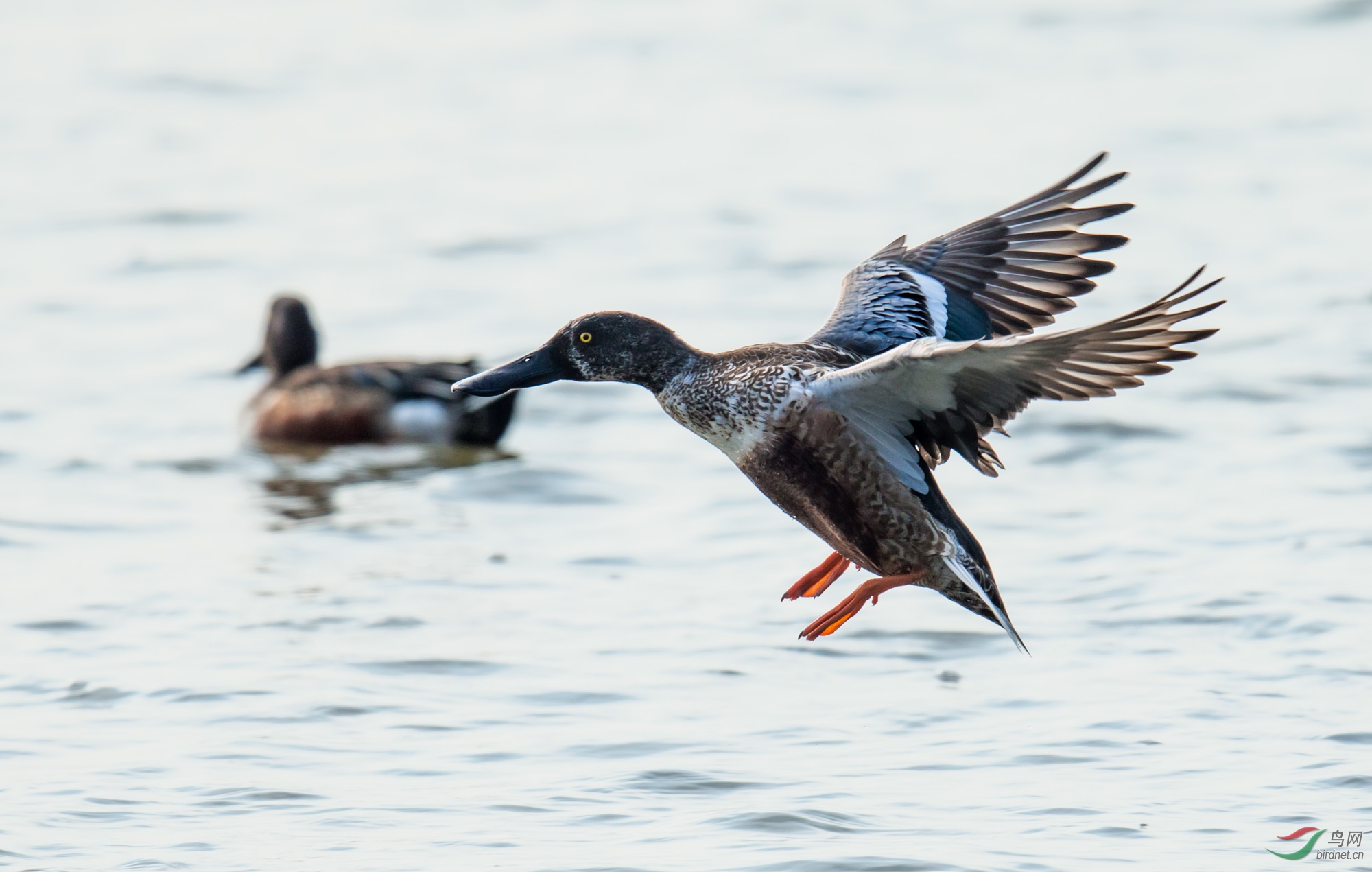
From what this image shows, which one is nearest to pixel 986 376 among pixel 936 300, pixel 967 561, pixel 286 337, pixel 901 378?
pixel 901 378

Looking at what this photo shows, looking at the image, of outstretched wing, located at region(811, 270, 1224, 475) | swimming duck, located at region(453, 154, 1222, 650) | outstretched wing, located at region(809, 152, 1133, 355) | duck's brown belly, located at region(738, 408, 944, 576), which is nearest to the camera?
outstretched wing, located at region(811, 270, 1224, 475)

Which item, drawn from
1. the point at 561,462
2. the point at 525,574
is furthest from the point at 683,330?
the point at 525,574

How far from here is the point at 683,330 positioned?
12227 millimetres

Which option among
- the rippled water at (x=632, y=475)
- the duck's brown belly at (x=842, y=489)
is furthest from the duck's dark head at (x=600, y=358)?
the rippled water at (x=632, y=475)

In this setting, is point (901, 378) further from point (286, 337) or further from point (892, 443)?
point (286, 337)

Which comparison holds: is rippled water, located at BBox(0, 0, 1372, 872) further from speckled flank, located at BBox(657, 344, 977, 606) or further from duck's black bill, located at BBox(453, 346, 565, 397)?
duck's black bill, located at BBox(453, 346, 565, 397)

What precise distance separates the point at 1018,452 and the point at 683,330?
275 centimetres

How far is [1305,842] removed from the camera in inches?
217

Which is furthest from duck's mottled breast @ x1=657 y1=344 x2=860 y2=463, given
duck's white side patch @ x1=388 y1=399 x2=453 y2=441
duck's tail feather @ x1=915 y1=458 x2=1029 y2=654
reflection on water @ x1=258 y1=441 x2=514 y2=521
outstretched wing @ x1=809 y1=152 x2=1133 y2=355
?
duck's white side patch @ x1=388 y1=399 x2=453 y2=441

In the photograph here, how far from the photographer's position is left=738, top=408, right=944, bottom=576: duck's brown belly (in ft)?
17.8

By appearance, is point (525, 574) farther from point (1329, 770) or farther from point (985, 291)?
point (1329, 770)

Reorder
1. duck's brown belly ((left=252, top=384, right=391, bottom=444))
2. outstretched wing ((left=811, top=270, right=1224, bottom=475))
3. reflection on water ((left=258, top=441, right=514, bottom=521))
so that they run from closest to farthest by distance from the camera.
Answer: outstretched wing ((left=811, top=270, right=1224, bottom=475))
reflection on water ((left=258, top=441, right=514, bottom=521))
duck's brown belly ((left=252, top=384, right=391, bottom=444))

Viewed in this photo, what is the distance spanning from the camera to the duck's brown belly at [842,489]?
543 cm

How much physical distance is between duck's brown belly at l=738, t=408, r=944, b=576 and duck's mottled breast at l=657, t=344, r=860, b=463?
0.06m
